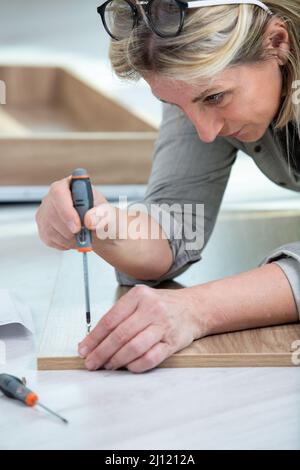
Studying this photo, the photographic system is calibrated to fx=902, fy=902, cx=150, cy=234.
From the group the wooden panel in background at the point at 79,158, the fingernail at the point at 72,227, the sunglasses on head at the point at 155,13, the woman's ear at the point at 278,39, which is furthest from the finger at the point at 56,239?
the wooden panel in background at the point at 79,158

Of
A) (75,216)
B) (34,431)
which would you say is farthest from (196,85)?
(34,431)

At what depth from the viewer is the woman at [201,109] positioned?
4.00 feet

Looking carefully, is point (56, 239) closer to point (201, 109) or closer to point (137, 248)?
point (137, 248)

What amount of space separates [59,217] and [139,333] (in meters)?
0.22

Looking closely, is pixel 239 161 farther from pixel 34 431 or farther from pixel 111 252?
pixel 34 431

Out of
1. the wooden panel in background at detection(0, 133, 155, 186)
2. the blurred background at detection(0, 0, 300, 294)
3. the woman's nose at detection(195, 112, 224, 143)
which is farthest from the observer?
the wooden panel in background at detection(0, 133, 155, 186)

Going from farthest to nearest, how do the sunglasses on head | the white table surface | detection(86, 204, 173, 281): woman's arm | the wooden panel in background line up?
1. the wooden panel in background
2. detection(86, 204, 173, 281): woman's arm
3. the sunglasses on head
4. the white table surface

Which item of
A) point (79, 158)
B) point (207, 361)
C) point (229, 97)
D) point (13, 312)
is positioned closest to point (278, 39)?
point (229, 97)

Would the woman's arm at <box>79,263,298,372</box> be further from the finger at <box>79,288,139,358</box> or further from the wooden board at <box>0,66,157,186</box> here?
the wooden board at <box>0,66,157,186</box>

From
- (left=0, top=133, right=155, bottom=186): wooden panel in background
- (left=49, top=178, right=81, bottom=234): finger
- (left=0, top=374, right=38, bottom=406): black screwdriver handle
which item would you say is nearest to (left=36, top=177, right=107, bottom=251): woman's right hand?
(left=49, top=178, right=81, bottom=234): finger

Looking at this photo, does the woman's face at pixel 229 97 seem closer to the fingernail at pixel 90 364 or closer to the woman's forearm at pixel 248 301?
the woman's forearm at pixel 248 301

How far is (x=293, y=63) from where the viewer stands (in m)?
1.31

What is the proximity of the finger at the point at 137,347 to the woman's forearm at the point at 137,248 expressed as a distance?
278 millimetres

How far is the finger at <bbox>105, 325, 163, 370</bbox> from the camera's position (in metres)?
1.21
